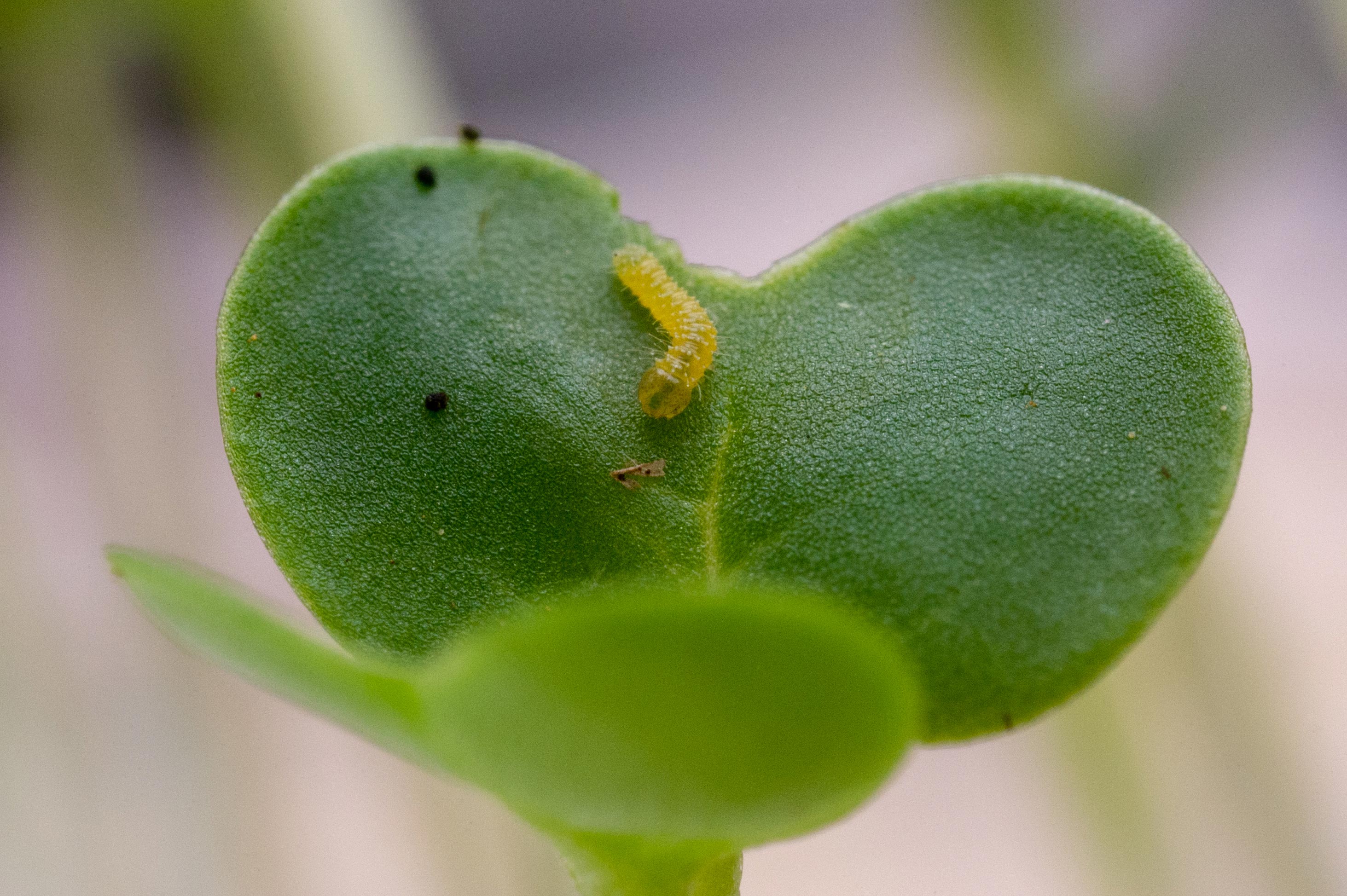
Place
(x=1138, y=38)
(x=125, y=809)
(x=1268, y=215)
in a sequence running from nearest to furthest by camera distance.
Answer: (x=125, y=809) < (x=1268, y=215) < (x=1138, y=38)

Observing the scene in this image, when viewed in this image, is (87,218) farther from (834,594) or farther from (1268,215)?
(1268,215)

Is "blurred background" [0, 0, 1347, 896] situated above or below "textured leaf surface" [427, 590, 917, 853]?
above

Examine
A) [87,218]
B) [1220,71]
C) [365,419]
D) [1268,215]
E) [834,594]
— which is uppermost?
[1220,71]

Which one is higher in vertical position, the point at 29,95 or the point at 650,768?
the point at 29,95

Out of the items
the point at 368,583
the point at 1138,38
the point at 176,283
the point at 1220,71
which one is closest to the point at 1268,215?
the point at 1220,71

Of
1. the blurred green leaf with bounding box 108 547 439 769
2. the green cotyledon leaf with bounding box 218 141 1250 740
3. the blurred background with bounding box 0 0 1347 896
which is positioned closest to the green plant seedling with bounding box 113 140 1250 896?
the green cotyledon leaf with bounding box 218 141 1250 740

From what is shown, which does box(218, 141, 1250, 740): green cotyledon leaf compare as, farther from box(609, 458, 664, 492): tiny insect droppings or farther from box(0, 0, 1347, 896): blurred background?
box(0, 0, 1347, 896): blurred background
